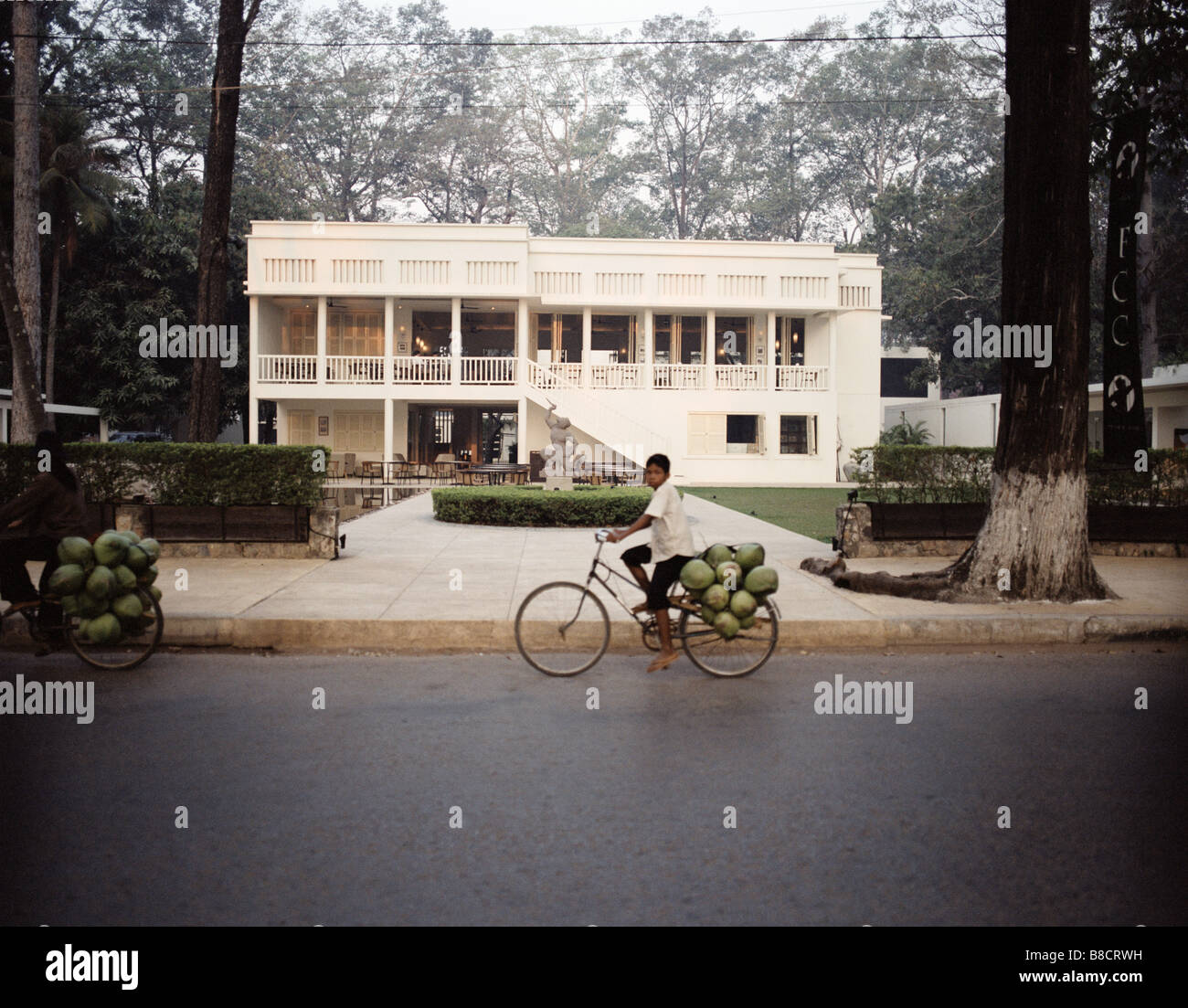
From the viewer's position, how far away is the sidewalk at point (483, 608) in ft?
29.1

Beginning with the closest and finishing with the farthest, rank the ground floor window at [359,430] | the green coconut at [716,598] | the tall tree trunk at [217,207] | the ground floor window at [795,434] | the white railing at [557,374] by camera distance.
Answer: the green coconut at [716,598] < the tall tree trunk at [217,207] < the white railing at [557,374] < the ground floor window at [359,430] < the ground floor window at [795,434]

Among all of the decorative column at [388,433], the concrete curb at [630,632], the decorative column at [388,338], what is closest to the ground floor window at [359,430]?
the decorative column at [388,433]

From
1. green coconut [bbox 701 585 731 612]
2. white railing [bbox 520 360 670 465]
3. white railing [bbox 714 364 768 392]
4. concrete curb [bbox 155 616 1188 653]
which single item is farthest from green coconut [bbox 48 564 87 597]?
white railing [bbox 714 364 768 392]

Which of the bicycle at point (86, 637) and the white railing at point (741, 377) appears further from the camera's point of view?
the white railing at point (741, 377)

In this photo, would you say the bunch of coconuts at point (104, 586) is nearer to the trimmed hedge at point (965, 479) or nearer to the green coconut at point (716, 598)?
the green coconut at point (716, 598)

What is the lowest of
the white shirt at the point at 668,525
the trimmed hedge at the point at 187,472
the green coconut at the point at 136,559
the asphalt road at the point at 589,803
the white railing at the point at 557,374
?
the asphalt road at the point at 589,803

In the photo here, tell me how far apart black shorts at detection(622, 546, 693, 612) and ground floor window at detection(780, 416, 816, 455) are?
29.6 meters

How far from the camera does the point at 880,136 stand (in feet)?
202

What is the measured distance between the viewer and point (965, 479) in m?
14.4

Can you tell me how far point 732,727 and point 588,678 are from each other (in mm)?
1672

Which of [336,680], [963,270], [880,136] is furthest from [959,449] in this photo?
[880,136]

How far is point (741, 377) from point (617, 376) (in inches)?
165

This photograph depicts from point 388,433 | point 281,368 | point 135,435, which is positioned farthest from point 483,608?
point 135,435

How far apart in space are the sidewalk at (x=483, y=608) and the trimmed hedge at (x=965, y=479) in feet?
3.52
